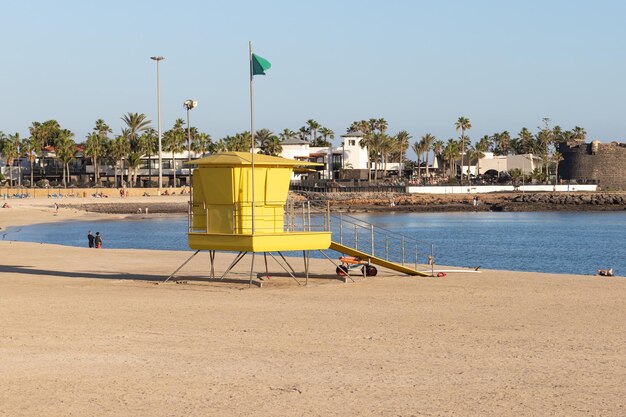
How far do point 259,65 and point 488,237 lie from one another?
149 feet

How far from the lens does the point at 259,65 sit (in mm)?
23047

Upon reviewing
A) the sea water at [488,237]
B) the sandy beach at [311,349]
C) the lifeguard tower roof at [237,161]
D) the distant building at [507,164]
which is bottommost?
the sea water at [488,237]

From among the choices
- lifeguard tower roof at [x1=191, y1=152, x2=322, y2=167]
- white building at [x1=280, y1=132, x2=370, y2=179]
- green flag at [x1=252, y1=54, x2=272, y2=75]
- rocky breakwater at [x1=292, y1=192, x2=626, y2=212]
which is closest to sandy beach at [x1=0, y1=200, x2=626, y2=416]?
lifeguard tower roof at [x1=191, y1=152, x2=322, y2=167]

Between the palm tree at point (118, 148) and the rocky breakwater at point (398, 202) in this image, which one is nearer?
the rocky breakwater at point (398, 202)

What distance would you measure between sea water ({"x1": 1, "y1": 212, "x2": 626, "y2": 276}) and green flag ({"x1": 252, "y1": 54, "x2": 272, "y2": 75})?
2042 centimetres

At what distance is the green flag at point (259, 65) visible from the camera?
2303cm

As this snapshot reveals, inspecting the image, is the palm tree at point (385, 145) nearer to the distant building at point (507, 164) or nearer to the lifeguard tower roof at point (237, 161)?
the distant building at point (507, 164)

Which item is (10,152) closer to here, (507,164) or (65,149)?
(65,149)

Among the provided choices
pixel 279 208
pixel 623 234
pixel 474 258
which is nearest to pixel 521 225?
pixel 623 234

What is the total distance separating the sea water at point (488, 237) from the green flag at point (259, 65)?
20.4 m

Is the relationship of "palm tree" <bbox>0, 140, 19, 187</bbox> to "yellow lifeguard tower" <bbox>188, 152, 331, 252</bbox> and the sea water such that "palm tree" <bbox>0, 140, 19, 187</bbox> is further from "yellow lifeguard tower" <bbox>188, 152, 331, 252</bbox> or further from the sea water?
"yellow lifeguard tower" <bbox>188, 152, 331, 252</bbox>

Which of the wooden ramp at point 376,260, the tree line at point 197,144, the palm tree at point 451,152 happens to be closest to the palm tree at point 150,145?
the tree line at point 197,144

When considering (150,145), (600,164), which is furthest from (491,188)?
(150,145)

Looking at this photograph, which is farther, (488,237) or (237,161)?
(488,237)
